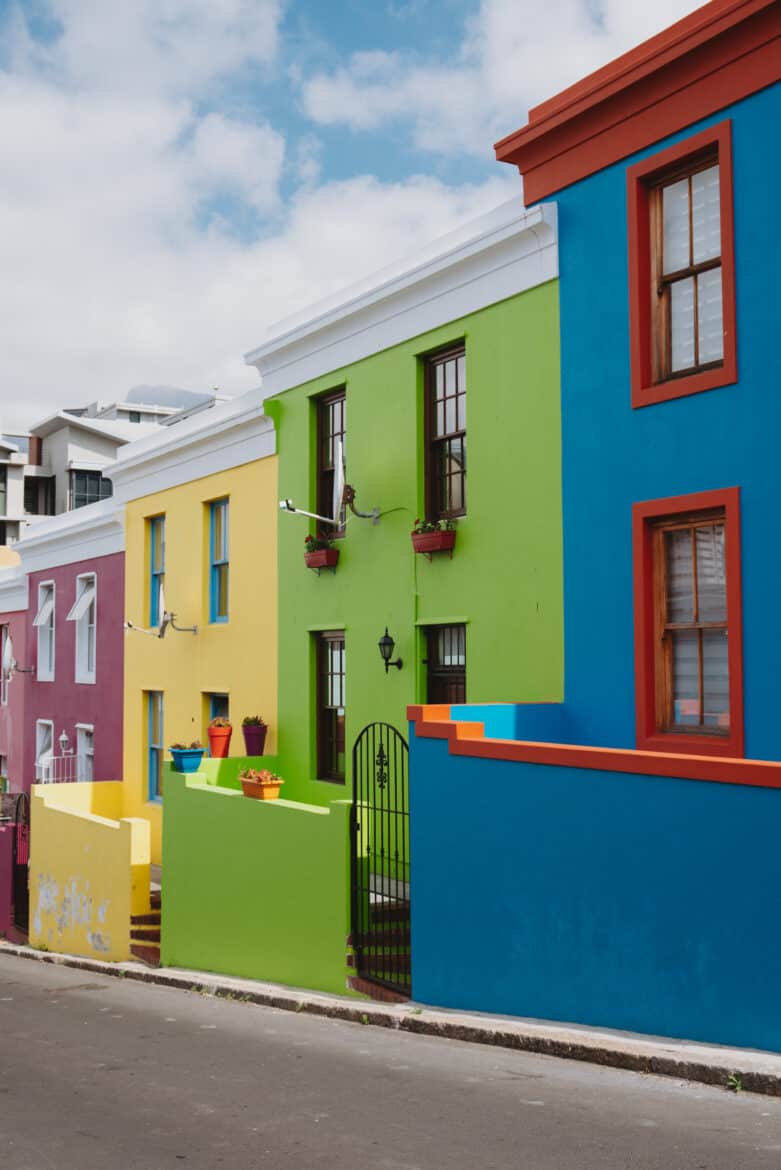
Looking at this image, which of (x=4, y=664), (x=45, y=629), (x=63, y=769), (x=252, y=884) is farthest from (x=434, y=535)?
(x=4, y=664)

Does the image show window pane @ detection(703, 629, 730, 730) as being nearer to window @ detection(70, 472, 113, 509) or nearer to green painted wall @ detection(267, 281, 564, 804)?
green painted wall @ detection(267, 281, 564, 804)

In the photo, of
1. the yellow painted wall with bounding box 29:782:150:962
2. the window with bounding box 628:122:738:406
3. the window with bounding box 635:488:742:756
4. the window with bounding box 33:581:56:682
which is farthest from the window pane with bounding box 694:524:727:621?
the window with bounding box 33:581:56:682

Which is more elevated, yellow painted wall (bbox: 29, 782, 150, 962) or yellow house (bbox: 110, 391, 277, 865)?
yellow house (bbox: 110, 391, 277, 865)

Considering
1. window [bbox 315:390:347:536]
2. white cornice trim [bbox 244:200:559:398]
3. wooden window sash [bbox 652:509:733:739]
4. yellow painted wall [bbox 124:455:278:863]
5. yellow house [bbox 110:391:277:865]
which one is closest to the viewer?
wooden window sash [bbox 652:509:733:739]

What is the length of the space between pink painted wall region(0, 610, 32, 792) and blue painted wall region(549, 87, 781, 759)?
19.1m

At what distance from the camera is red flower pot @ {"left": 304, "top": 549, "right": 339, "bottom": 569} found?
52.2 feet

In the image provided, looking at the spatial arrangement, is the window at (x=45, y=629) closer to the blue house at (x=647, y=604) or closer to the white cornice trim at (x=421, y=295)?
the white cornice trim at (x=421, y=295)

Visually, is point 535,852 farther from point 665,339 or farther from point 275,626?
point 275,626

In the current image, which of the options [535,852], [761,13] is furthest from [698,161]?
[535,852]

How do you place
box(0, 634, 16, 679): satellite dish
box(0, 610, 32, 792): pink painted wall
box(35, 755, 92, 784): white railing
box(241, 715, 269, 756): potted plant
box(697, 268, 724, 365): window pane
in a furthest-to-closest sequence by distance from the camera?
box(0, 634, 16, 679): satellite dish, box(0, 610, 32, 792): pink painted wall, box(35, 755, 92, 784): white railing, box(241, 715, 269, 756): potted plant, box(697, 268, 724, 365): window pane

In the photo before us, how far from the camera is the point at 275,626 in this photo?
1752 cm

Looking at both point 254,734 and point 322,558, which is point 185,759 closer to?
point 254,734

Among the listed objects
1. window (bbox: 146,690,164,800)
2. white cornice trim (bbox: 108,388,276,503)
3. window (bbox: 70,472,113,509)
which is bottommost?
window (bbox: 146,690,164,800)

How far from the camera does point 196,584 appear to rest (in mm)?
19891
